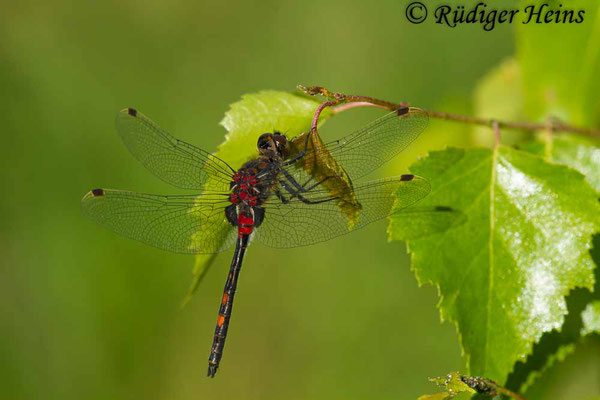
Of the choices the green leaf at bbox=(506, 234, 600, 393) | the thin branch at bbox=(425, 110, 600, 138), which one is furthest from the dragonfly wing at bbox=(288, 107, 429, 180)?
the green leaf at bbox=(506, 234, 600, 393)

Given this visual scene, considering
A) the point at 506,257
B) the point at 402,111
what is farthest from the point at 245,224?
the point at 506,257

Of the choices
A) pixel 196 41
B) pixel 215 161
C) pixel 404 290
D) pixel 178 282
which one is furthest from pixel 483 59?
pixel 215 161

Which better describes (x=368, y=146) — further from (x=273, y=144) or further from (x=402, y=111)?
(x=273, y=144)

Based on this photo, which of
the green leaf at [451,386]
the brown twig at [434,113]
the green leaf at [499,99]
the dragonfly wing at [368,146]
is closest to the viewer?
the green leaf at [451,386]

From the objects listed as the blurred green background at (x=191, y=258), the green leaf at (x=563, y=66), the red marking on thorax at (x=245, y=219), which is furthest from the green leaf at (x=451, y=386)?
the blurred green background at (x=191, y=258)

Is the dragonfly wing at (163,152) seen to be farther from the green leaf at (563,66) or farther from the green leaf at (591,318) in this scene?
the green leaf at (563,66)

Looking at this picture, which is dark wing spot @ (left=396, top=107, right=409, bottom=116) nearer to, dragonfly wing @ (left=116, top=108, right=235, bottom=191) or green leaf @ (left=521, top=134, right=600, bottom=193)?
green leaf @ (left=521, top=134, right=600, bottom=193)
